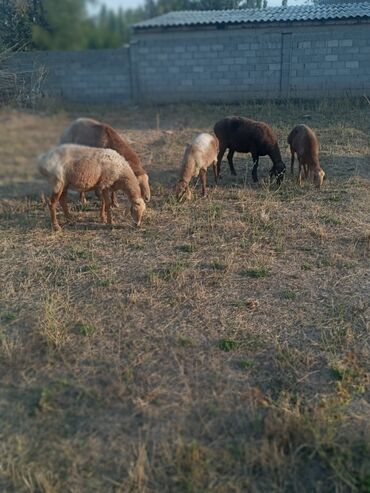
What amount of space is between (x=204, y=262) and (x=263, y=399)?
8.36 ft

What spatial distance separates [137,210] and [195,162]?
1.67 metres

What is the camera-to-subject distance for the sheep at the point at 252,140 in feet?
29.6

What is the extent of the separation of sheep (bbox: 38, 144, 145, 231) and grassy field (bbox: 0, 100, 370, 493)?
23 centimetres

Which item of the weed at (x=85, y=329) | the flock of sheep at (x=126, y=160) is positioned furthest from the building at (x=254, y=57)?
the weed at (x=85, y=329)

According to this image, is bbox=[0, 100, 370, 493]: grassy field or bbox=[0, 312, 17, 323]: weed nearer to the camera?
bbox=[0, 100, 370, 493]: grassy field

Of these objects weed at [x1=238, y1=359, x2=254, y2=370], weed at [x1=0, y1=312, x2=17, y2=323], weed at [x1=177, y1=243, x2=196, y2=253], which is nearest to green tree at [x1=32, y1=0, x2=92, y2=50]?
weed at [x1=177, y1=243, x2=196, y2=253]

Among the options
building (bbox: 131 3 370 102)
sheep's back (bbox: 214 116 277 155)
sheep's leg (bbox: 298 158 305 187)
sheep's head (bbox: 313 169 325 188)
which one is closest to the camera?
sheep's head (bbox: 313 169 325 188)

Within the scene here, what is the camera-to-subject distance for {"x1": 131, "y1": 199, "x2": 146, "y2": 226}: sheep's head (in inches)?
282

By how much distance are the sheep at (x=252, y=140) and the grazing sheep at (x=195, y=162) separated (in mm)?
716

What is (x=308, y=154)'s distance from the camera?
8820 mm

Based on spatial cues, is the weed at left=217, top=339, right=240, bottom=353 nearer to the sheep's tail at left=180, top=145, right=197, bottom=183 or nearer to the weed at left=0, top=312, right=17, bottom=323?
the weed at left=0, top=312, right=17, bottom=323

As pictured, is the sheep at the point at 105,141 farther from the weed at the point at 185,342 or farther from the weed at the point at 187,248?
the weed at the point at 185,342

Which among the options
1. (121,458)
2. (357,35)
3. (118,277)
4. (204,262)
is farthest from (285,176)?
(357,35)

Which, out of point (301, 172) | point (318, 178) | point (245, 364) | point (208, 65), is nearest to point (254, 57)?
point (208, 65)
